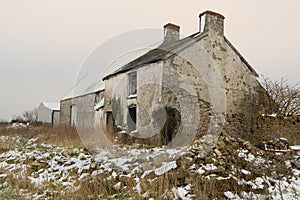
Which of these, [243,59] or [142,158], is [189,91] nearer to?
[243,59]

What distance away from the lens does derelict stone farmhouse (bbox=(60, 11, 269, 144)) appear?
1218cm

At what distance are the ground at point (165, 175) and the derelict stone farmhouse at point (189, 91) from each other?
12.7 feet

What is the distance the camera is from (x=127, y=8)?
10977mm

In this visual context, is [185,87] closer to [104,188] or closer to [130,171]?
[130,171]

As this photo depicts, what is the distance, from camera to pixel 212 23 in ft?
48.2

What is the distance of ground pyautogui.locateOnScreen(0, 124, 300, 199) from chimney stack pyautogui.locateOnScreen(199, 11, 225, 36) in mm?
8076

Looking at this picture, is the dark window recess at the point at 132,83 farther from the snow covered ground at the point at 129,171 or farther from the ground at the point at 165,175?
the ground at the point at 165,175

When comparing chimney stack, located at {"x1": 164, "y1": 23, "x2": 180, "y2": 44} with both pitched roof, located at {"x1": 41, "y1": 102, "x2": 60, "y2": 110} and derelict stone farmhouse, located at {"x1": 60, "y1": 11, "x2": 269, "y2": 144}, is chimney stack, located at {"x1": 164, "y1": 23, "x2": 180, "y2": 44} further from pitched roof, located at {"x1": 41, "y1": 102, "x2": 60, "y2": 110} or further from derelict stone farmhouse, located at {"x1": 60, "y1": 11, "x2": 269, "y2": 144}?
pitched roof, located at {"x1": 41, "y1": 102, "x2": 60, "y2": 110}

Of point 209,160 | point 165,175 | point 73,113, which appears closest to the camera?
point 165,175

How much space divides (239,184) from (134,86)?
Result: 10.6 meters

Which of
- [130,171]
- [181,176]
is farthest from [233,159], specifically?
[130,171]

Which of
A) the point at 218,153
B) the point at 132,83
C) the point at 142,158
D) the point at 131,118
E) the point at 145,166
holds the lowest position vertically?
the point at 145,166

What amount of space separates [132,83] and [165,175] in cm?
A: 1022

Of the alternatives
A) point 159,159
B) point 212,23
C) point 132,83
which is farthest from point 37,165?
point 212,23
